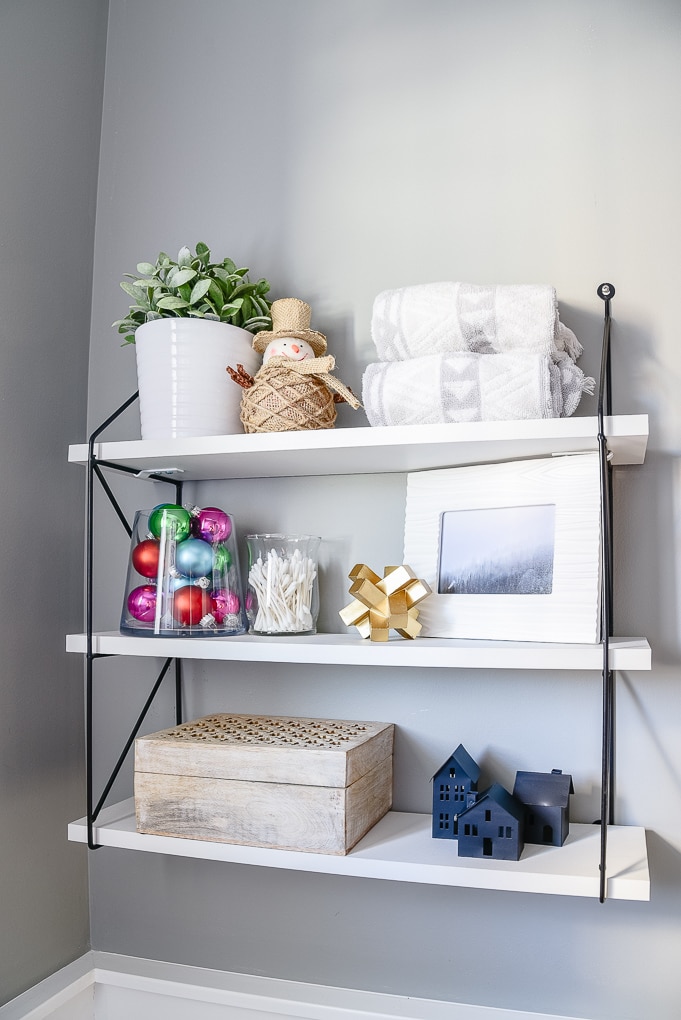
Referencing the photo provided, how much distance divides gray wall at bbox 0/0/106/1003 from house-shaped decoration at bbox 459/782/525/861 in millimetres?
689

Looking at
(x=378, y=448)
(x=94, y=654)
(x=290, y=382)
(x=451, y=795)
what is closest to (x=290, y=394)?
(x=290, y=382)

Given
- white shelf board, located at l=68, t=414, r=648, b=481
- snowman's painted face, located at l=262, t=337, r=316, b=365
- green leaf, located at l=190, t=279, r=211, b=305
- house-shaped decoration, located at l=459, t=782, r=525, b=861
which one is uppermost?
green leaf, located at l=190, t=279, r=211, b=305

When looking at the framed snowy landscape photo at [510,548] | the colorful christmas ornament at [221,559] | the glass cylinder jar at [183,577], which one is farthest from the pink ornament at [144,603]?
the framed snowy landscape photo at [510,548]

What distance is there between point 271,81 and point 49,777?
1.20 m

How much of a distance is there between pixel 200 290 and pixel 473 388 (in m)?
0.42

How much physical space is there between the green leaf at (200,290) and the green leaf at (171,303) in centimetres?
1

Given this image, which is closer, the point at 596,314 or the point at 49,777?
the point at 596,314

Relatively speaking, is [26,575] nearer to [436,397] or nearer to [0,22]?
[436,397]

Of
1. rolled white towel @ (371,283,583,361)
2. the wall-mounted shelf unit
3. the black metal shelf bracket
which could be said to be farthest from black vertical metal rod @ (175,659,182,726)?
rolled white towel @ (371,283,583,361)

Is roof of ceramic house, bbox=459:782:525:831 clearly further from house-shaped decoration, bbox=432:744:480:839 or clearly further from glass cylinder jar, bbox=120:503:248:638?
glass cylinder jar, bbox=120:503:248:638

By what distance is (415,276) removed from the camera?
133cm

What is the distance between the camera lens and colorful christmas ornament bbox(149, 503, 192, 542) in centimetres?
122

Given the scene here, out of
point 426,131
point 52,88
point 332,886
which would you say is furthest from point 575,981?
point 52,88

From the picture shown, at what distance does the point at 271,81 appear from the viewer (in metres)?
1.45
